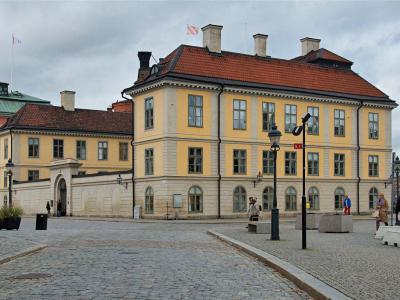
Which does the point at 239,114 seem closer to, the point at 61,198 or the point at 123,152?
the point at 61,198

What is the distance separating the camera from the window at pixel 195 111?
46.1 meters

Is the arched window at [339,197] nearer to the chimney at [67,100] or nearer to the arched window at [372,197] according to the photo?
the arched window at [372,197]

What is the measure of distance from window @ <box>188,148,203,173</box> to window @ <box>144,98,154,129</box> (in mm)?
3425

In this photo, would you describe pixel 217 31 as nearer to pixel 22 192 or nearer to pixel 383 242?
pixel 22 192

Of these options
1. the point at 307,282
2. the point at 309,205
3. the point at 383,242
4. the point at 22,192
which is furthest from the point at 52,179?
the point at 307,282

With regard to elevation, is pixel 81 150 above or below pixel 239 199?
above

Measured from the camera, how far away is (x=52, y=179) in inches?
2312

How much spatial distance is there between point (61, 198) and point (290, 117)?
20.7 m

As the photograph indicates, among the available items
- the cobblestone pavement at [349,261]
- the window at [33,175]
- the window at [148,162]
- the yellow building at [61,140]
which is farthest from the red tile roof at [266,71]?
the cobblestone pavement at [349,261]

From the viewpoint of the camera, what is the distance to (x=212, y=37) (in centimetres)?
4994

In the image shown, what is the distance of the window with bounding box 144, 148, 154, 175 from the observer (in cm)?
4649

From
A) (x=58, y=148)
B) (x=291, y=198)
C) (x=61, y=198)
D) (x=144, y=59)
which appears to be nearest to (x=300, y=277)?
(x=291, y=198)

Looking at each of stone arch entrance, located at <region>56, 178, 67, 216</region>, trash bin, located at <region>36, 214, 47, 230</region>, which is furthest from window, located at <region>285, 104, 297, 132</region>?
trash bin, located at <region>36, 214, 47, 230</region>

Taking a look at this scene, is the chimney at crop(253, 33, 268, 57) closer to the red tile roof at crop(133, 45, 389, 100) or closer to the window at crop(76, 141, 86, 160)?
the red tile roof at crop(133, 45, 389, 100)
